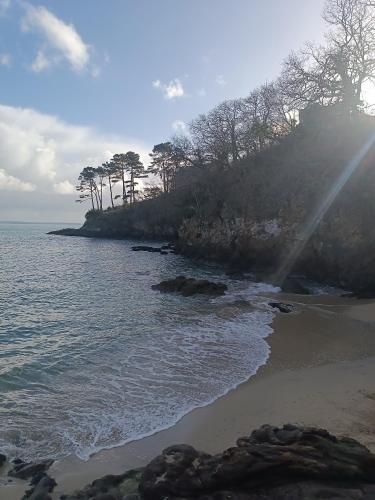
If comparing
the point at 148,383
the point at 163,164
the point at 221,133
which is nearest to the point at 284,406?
the point at 148,383

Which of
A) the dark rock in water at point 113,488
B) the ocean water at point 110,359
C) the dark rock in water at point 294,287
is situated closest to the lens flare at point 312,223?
the dark rock in water at point 294,287

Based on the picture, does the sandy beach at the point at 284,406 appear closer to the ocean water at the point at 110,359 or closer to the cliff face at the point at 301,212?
the ocean water at the point at 110,359

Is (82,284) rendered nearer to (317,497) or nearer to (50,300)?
(50,300)

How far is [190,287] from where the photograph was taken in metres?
22.0

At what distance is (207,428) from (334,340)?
714cm

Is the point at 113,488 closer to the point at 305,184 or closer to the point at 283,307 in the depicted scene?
the point at 283,307

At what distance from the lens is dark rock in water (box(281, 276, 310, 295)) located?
72.6ft

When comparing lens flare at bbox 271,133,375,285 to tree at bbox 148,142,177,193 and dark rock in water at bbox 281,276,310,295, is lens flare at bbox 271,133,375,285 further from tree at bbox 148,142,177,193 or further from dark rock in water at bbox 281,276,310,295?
tree at bbox 148,142,177,193

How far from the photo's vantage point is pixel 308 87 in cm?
3359

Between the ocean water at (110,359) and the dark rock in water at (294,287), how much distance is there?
1210 mm

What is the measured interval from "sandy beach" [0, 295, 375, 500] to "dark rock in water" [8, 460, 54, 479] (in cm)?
13

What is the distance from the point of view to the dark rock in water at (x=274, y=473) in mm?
4336

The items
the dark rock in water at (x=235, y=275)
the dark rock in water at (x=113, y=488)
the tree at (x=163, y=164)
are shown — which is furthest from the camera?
the tree at (x=163, y=164)

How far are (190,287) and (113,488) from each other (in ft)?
55.9
